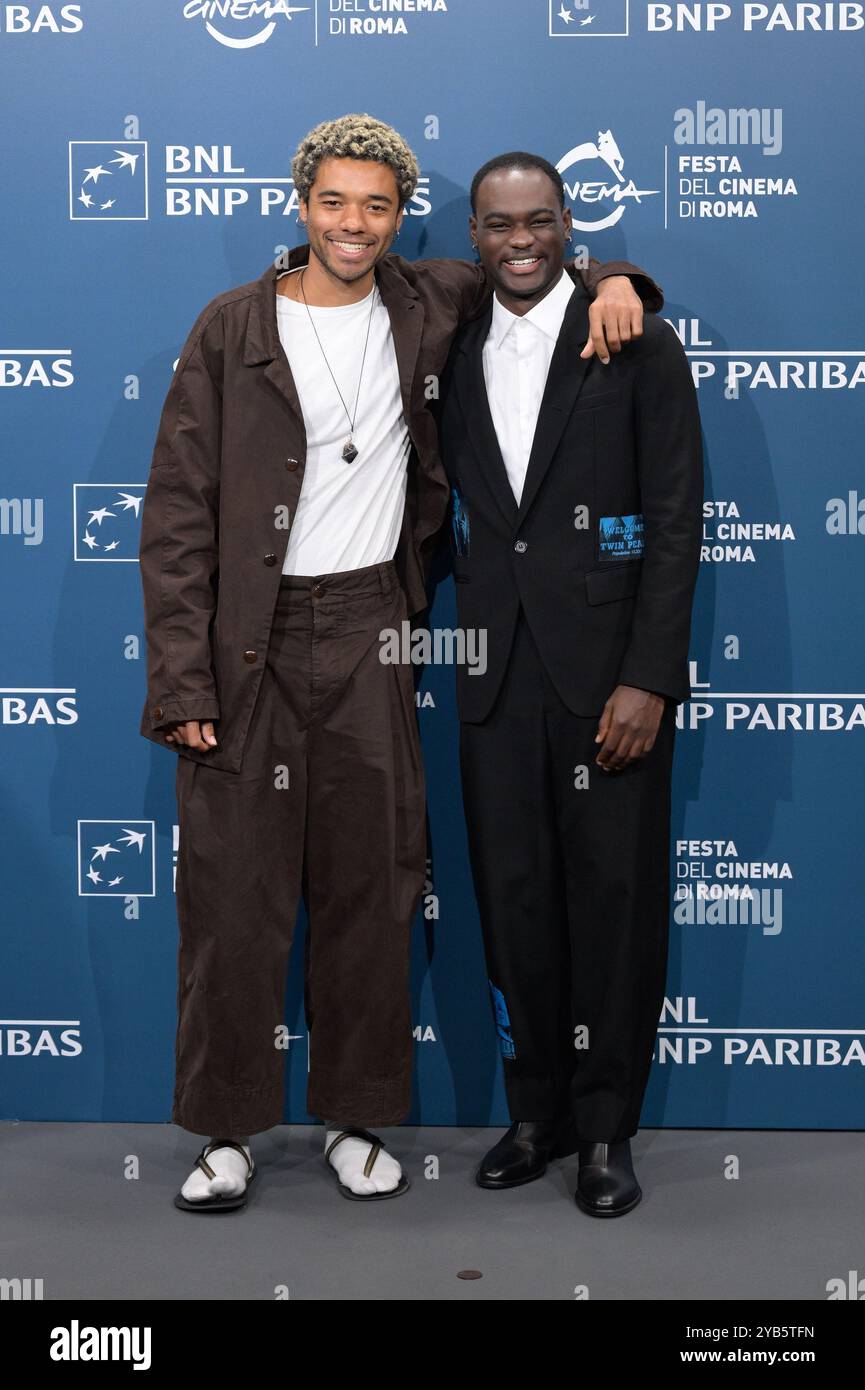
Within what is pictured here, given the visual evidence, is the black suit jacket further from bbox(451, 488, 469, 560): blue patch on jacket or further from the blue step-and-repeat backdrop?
the blue step-and-repeat backdrop

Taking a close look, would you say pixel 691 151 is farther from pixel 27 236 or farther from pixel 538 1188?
pixel 538 1188

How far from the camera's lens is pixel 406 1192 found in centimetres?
296

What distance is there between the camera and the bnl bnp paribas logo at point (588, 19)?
9.99ft

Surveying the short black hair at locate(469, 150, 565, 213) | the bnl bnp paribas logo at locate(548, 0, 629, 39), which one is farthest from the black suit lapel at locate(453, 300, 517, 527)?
the bnl bnp paribas logo at locate(548, 0, 629, 39)

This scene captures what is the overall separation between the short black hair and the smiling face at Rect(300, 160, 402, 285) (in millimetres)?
178

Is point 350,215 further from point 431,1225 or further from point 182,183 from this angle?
point 431,1225

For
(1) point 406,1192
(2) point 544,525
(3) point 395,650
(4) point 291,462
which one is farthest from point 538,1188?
(4) point 291,462

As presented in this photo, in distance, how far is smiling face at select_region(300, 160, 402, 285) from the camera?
9.05ft

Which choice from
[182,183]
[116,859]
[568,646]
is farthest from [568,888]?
[182,183]

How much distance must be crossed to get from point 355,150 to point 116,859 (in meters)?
1.59

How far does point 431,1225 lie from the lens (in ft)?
9.21

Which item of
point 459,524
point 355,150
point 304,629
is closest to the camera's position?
point 355,150
